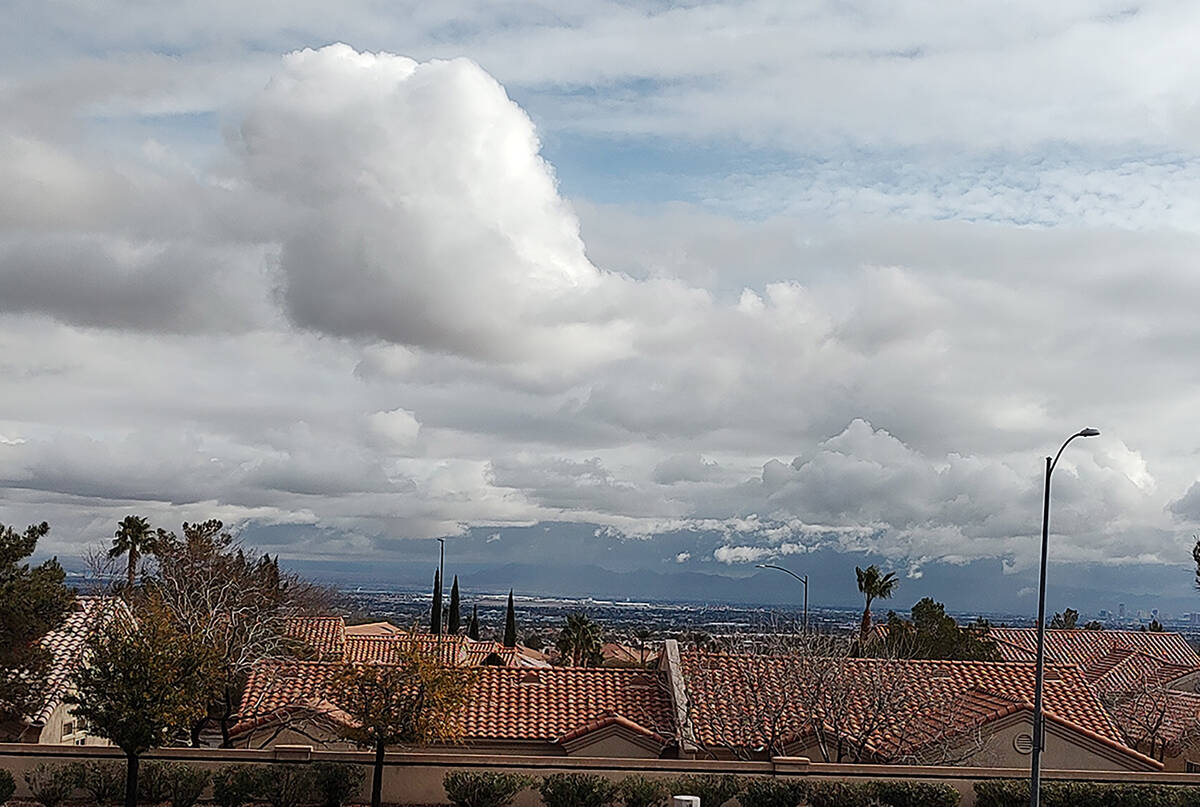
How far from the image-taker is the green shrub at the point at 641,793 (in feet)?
93.0

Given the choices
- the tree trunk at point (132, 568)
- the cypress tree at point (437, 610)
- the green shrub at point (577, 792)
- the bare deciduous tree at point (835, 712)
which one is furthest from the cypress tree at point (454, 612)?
the green shrub at point (577, 792)

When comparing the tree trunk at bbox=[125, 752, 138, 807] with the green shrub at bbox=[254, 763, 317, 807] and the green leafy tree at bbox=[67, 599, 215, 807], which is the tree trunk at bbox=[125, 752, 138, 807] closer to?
the green leafy tree at bbox=[67, 599, 215, 807]

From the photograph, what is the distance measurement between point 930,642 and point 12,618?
41.3m

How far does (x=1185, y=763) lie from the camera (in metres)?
43.4

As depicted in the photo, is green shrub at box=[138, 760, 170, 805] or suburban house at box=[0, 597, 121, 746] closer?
green shrub at box=[138, 760, 170, 805]

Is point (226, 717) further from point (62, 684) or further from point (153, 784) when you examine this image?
point (153, 784)

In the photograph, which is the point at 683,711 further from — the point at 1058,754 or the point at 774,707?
the point at 1058,754

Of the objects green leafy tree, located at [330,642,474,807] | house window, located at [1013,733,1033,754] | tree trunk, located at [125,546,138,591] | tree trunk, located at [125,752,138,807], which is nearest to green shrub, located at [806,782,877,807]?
house window, located at [1013,733,1033,754]

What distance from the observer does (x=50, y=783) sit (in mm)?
28016

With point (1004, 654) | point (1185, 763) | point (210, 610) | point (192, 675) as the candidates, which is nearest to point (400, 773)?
point (192, 675)

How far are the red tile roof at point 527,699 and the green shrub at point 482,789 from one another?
23.7 feet

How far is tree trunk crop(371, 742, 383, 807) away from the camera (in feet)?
94.2

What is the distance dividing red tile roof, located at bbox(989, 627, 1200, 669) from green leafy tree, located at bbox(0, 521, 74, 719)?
164 ft

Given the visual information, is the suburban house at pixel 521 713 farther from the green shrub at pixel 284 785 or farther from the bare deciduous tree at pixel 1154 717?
the bare deciduous tree at pixel 1154 717
